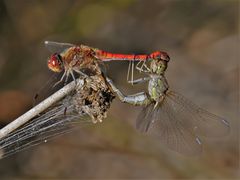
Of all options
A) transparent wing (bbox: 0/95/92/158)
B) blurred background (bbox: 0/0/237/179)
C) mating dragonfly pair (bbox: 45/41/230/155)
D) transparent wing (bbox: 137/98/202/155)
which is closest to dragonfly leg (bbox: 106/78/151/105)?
mating dragonfly pair (bbox: 45/41/230/155)

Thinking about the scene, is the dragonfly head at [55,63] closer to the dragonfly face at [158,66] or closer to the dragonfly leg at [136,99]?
the dragonfly leg at [136,99]

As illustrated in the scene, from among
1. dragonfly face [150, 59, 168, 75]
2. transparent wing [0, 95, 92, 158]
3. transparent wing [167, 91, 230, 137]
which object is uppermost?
dragonfly face [150, 59, 168, 75]

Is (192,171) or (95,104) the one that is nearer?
(95,104)

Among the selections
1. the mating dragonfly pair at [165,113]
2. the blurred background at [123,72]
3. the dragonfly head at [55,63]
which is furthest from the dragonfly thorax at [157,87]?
the blurred background at [123,72]

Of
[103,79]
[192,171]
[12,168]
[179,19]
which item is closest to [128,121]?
[192,171]

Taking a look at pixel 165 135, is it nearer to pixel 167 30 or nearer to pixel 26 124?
pixel 26 124

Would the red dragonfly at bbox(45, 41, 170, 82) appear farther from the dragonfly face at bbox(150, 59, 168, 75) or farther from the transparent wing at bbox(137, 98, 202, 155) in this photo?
the transparent wing at bbox(137, 98, 202, 155)
